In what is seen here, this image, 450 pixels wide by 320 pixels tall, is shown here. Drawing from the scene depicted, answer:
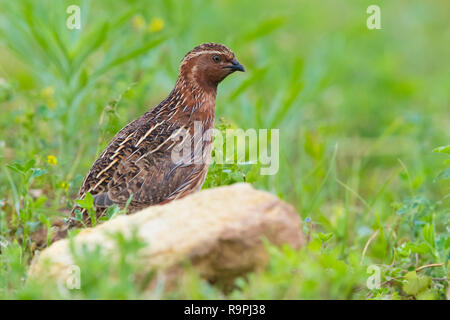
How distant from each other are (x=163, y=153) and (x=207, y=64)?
2.95 feet

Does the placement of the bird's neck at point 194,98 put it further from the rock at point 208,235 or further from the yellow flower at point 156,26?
the yellow flower at point 156,26

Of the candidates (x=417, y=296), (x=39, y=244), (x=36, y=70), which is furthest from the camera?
(x=36, y=70)

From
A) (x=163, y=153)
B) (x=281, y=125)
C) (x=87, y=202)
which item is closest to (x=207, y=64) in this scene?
(x=163, y=153)

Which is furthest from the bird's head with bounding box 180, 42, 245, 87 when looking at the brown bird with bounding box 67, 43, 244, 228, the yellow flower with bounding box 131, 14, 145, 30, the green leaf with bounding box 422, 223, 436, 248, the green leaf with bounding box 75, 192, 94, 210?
the yellow flower with bounding box 131, 14, 145, 30

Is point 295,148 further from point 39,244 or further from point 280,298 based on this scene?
point 280,298

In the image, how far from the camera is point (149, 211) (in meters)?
4.44

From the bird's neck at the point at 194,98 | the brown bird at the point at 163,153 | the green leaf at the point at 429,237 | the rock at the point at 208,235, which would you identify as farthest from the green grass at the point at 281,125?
the bird's neck at the point at 194,98

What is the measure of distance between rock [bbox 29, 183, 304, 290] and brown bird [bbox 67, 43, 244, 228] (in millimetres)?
1107

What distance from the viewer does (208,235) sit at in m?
4.07

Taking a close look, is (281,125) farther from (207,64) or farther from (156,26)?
(207,64)

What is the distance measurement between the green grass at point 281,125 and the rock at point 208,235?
0.12 m

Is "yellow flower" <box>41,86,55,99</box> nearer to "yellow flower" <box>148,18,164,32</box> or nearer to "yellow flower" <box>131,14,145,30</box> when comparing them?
"yellow flower" <box>148,18,164,32</box>
